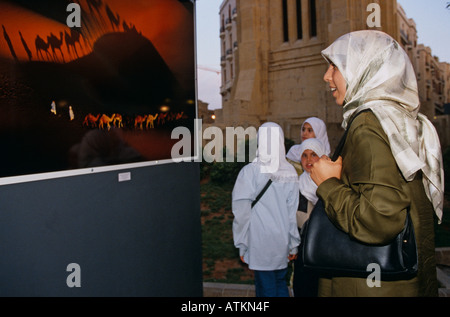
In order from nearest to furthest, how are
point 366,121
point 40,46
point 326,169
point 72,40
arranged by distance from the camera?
point 366,121 < point 326,169 < point 40,46 < point 72,40

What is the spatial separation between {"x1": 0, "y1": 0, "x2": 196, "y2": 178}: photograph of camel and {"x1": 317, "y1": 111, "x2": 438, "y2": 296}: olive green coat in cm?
164

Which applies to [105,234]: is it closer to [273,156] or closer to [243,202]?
[243,202]

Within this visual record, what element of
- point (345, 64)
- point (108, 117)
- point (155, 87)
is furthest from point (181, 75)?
point (345, 64)

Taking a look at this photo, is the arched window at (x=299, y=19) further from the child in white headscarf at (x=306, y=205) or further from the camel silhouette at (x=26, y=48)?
the camel silhouette at (x=26, y=48)

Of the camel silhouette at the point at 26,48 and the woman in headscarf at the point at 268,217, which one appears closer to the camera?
the camel silhouette at the point at 26,48

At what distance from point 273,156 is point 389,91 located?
1.72 meters

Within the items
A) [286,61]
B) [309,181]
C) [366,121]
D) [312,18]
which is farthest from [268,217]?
[312,18]

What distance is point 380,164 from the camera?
140 centimetres

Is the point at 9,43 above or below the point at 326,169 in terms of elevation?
above

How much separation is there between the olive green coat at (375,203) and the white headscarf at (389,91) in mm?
74

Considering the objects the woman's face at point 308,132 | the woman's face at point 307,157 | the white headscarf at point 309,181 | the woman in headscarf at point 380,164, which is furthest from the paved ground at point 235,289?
the woman in headscarf at point 380,164

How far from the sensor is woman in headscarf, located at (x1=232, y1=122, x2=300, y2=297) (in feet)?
10.4

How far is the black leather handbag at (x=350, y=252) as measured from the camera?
1445 mm

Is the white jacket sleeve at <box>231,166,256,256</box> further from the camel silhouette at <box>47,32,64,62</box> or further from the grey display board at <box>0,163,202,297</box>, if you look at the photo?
the camel silhouette at <box>47,32,64,62</box>
